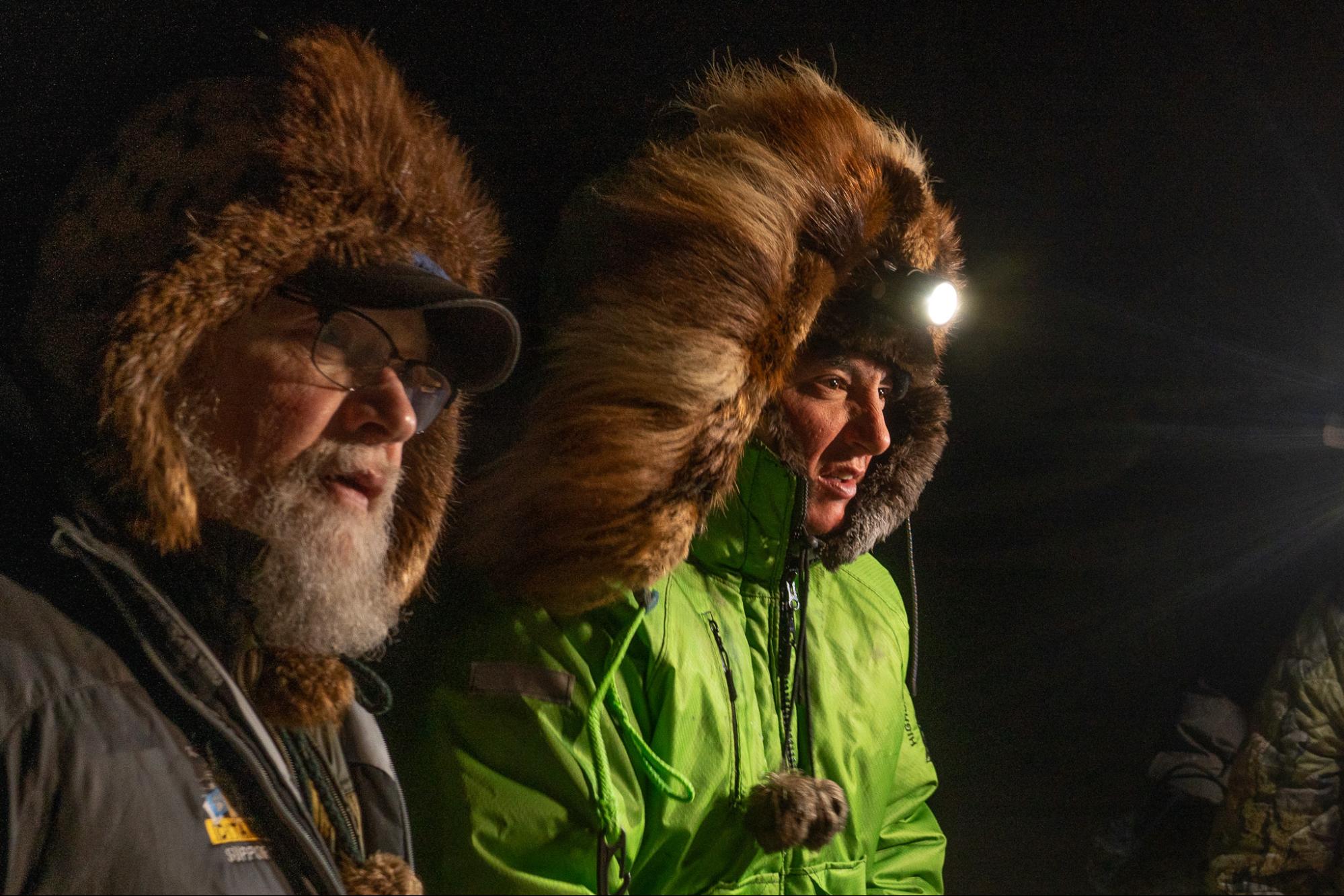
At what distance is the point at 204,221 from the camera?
119 cm

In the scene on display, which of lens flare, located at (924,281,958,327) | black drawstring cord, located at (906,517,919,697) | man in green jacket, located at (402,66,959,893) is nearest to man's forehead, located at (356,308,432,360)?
man in green jacket, located at (402,66,959,893)

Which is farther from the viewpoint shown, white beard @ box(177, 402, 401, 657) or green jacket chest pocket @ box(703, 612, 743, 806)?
green jacket chest pocket @ box(703, 612, 743, 806)

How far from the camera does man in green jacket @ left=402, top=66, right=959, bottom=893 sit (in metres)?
1.51

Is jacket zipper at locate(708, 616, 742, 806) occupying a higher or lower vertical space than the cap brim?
lower

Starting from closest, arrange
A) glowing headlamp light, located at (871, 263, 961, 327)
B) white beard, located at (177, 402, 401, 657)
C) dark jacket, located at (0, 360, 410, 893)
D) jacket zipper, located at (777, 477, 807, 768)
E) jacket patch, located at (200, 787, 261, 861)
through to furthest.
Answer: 1. dark jacket, located at (0, 360, 410, 893)
2. jacket patch, located at (200, 787, 261, 861)
3. white beard, located at (177, 402, 401, 657)
4. jacket zipper, located at (777, 477, 807, 768)
5. glowing headlamp light, located at (871, 263, 961, 327)

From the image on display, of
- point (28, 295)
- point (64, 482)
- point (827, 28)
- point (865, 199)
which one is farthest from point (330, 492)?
point (827, 28)

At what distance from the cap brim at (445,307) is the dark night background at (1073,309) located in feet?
0.99

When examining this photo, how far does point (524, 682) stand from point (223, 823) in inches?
20.4

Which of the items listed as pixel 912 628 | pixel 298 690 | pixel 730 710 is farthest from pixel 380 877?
pixel 912 628

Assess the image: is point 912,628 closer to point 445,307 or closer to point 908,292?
point 908,292

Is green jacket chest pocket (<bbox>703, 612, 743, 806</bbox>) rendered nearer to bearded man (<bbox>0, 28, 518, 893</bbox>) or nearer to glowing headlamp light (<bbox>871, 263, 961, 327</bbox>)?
bearded man (<bbox>0, 28, 518, 893</bbox>)

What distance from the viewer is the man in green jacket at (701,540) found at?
1.51 m

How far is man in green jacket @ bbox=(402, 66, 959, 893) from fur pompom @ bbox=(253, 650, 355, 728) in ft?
0.74

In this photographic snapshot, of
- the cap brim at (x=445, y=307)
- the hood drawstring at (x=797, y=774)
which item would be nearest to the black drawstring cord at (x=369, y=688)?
the cap brim at (x=445, y=307)
